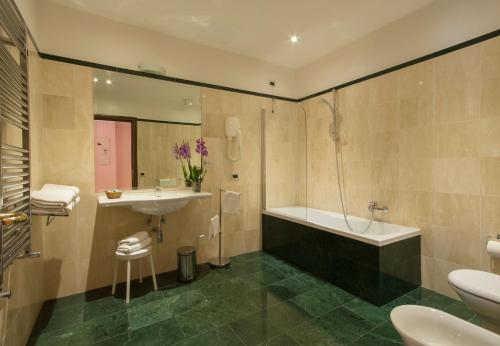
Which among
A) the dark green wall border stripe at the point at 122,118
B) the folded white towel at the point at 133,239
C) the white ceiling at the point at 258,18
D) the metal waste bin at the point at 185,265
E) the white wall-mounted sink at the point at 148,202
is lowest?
the metal waste bin at the point at 185,265

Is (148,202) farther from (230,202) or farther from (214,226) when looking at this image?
(230,202)

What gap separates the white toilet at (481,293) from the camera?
1.42 meters

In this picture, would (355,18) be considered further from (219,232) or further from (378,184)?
(219,232)

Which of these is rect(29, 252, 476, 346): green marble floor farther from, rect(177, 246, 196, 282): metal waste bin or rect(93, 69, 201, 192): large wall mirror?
rect(93, 69, 201, 192): large wall mirror

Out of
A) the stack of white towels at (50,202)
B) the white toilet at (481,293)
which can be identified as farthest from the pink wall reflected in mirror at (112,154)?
the white toilet at (481,293)

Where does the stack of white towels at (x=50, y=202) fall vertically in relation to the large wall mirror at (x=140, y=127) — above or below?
below

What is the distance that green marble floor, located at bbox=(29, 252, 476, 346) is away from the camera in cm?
171

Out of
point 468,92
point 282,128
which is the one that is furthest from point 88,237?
point 468,92

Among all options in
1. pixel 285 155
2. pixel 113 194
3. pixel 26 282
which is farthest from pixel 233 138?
pixel 26 282

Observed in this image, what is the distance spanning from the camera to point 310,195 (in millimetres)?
3566

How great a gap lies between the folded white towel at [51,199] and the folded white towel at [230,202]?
60.0 inches

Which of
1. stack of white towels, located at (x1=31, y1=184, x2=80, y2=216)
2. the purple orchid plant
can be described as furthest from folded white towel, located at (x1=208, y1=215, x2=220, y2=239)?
stack of white towels, located at (x1=31, y1=184, x2=80, y2=216)

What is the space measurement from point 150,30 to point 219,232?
7.65ft

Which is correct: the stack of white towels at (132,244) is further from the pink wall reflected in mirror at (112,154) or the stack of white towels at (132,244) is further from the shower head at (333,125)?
the shower head at (333,125)
